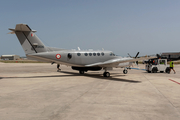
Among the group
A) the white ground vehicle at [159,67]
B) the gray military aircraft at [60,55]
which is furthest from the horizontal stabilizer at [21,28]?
the white ground vehicle at [159,67]

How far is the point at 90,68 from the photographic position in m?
19.3

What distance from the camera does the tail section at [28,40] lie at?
16.0 meters

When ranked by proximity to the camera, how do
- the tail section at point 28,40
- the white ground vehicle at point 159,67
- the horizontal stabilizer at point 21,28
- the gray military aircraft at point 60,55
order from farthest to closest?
the white ground vehicle at point 159,67 → the gray military aircraft at point 60,55 → the tail section at point 28,40 → the horizontal stabilizer at point 21,28

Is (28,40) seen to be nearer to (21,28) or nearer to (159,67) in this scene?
(21,28)

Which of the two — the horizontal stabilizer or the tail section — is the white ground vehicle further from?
the horizontal stabilizer

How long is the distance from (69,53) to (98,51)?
411 cm

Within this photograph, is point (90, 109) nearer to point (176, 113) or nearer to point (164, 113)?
point (164, 113)

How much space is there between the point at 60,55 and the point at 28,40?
3792 millimetres

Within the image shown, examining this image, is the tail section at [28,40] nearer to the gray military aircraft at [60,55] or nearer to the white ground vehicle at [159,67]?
the gray military aircraft at [60,55]

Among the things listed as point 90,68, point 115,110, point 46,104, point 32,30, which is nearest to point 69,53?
point 90,68

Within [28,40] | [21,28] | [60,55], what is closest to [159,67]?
[60,55]

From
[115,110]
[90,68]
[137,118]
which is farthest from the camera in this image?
[90,68]

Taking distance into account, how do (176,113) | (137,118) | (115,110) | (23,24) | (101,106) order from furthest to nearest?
(23,24) → (101,106) → (115,110) → (176,113) → (137,118)

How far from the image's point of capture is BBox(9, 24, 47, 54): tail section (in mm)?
15962
